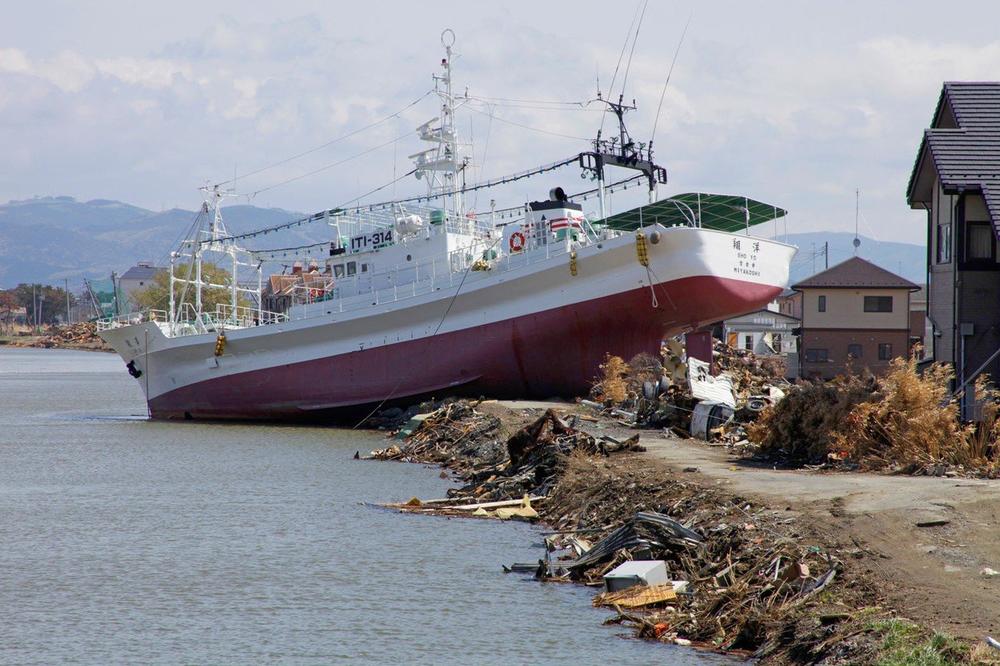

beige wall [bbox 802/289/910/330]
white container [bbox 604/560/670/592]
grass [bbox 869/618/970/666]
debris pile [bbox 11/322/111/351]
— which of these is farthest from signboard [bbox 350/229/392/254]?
debris pile [bbox 11/322/111/351]

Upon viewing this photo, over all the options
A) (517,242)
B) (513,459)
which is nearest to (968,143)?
(513,459)

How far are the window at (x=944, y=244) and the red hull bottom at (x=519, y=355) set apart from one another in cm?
1138

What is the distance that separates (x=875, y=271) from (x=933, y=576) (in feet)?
144

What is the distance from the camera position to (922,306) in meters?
66.5

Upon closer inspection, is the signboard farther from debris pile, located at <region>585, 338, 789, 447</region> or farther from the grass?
the grass

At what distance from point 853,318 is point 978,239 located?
106ft

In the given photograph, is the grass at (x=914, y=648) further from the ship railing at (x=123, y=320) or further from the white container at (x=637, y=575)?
the ship railing at (x=123, y=320)

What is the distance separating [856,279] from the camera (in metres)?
52.4

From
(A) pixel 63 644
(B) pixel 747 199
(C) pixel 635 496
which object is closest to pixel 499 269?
(B) pixel 747 199

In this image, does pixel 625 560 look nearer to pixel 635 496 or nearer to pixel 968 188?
pixel 635 496

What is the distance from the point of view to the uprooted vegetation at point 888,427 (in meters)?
17.0

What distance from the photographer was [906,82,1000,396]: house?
2016cm

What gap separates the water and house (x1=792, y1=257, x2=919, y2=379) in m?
29.6

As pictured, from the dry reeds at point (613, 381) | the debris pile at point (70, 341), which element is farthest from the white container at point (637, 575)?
the debris pile at point (70, 341)
